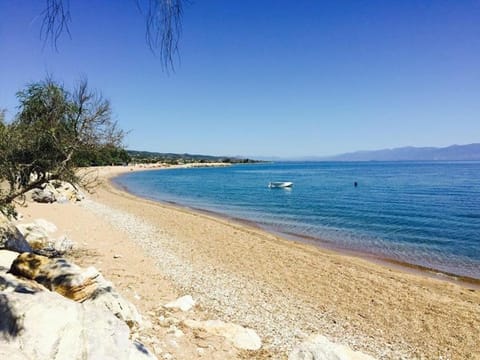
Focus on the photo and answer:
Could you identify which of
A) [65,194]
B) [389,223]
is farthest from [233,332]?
[65,194]

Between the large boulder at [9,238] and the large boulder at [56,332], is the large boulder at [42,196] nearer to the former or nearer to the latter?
the large boulder at [9,238]

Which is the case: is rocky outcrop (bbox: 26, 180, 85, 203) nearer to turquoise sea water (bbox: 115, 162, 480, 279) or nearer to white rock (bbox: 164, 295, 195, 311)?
turquoise sea water (bbox: 115, 162, 480, 279)

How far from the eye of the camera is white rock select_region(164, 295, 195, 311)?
7883mm

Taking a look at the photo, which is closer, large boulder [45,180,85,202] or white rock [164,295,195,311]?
white rock [164,295,195,311]

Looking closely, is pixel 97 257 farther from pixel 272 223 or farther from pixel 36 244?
pixel 272 223

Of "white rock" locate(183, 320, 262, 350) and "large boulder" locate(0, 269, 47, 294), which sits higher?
"large boulder" locate(0, 269, 47, 294)

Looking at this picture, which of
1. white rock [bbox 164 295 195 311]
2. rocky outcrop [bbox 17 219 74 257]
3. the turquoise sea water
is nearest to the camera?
white rock [bbox 164 295 195 311]

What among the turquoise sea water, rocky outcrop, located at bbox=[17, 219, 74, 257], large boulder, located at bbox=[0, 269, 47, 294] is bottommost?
the turquoise sea water

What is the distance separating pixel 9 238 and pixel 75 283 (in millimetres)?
4061

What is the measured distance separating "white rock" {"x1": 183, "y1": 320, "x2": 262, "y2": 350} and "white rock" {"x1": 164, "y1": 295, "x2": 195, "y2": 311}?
32.3 inches

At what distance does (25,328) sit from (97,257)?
320 inches

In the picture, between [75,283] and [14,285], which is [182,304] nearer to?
[75,283]

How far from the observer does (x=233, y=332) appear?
22.4ft

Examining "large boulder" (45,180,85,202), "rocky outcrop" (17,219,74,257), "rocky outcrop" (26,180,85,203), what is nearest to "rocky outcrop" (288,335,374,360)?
"rocky outcrop" (17,219,74,257)
